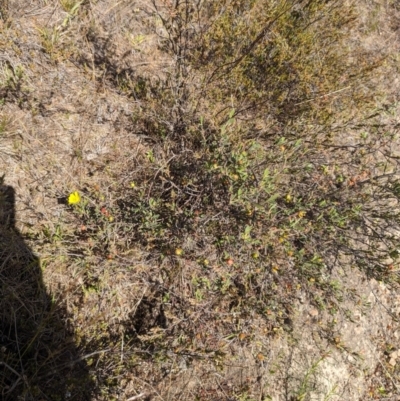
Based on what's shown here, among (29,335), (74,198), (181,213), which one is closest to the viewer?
(29,335)

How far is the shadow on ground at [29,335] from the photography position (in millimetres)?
2242

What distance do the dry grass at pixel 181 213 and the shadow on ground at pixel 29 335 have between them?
0.01m

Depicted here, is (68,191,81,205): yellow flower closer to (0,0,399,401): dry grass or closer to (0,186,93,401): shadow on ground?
(0,0,399,401): dry grass

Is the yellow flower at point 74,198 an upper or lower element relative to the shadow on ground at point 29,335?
upper

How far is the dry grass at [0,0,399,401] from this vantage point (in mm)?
2500

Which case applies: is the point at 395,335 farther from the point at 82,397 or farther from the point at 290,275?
the point at 82,397

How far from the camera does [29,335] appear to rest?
7.83 ft

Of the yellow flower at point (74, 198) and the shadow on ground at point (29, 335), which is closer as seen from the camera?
the shadow on ground at point (29, 335)

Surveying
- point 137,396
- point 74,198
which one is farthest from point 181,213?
point 137,396

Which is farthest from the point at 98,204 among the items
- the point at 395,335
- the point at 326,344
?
the point at 395,335

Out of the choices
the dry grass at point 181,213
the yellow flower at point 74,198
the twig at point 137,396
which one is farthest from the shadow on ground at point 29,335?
the yellow flower at point 74,198

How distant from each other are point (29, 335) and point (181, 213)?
54.5 inches

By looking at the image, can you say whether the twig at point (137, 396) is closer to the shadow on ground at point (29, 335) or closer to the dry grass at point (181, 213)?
the dry grass at point (181, 213)

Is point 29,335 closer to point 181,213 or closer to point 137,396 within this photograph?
point 137,396
